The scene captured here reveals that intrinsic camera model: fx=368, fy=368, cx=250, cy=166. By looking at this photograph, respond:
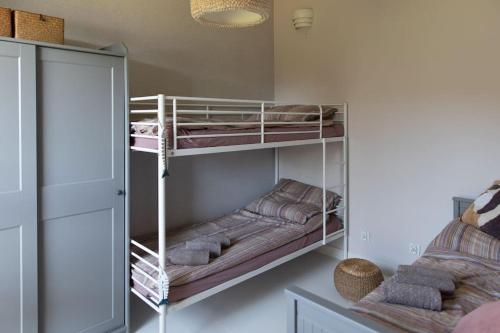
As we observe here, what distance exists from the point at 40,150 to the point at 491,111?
3.12 m

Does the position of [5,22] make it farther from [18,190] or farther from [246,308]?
[246,308]

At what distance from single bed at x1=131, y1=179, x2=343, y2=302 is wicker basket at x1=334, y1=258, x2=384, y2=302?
43 cm

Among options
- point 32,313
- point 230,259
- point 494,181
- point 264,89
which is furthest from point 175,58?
point 494,181

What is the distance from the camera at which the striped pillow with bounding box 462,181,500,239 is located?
2.36 meters

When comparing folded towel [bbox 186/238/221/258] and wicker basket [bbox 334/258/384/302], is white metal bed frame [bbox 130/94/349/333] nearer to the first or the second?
folded towel [bbox 186/238/221/258]

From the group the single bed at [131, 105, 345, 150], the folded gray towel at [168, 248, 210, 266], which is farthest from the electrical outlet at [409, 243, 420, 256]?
the folded gray towel at [168, 248, 210, 266]

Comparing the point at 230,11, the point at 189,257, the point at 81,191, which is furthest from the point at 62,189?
the point at 230,11

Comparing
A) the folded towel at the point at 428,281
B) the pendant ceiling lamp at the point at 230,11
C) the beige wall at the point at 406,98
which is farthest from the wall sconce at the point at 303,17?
the folded towel at the point at 428,281

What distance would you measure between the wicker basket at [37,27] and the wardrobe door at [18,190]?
12 cm

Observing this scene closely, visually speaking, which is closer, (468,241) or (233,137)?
(468,241)

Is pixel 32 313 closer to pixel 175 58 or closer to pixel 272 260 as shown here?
pixel 272 260

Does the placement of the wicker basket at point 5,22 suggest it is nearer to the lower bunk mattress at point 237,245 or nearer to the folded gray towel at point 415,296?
the lower bunk mattress at point 237,245

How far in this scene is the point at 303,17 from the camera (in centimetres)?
368

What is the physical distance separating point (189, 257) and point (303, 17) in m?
2.60
